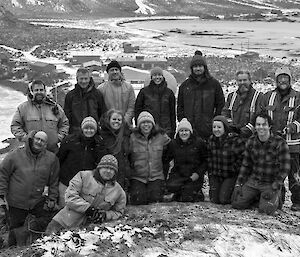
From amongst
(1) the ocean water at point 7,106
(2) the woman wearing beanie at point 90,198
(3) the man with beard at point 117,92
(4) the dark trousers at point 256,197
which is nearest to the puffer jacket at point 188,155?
(4) the dark trousers at point 256,197

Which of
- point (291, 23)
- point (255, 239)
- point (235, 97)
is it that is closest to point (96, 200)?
point (255, 239)

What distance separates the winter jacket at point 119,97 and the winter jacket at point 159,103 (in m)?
0.20

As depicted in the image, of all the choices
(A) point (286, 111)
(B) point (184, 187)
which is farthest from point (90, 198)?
(A) point (286, 111)

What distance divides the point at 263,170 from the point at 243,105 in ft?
3.55

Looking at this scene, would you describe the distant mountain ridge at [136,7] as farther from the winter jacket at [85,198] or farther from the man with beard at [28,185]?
the winter jacket at [85,198]

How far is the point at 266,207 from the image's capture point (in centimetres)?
651

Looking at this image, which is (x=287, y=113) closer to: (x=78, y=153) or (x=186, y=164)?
(x=186, y=164)

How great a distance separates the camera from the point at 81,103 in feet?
24.4

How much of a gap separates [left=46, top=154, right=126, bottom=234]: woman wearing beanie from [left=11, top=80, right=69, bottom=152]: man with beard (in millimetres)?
1211

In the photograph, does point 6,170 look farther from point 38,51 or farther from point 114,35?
point 114,35

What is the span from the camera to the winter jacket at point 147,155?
704 cm

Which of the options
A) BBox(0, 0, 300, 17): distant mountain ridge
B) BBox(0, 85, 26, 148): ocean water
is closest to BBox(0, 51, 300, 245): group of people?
BBox(0, 85, 26, 148): ocean water

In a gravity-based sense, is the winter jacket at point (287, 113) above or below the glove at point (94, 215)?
above

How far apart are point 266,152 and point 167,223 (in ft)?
5.24
